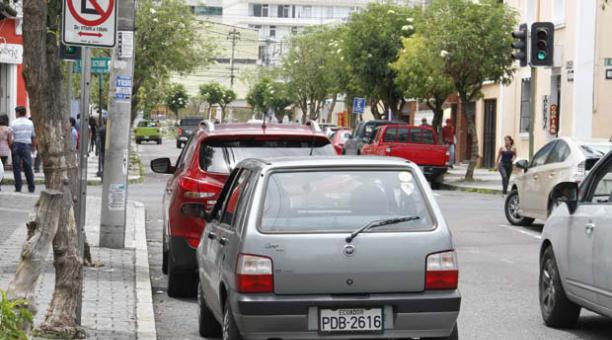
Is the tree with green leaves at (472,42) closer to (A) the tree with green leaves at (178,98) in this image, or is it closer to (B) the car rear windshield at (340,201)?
(B) the car rear windshield at (340,201)

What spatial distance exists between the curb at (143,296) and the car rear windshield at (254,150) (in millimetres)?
1338

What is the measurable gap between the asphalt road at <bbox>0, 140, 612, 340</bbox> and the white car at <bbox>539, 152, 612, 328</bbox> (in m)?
0.27

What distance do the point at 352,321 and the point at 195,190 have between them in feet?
13.8

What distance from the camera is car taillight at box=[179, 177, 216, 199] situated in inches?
451

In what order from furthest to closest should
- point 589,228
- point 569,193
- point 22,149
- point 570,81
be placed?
point 570,81 < point 22,149 < point 569,193 < point 589,228

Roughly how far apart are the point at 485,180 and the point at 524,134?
179 inches

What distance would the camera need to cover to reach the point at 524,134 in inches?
1663

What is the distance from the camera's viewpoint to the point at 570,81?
3744cm

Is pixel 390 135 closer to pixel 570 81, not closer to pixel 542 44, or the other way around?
pixel 570 81

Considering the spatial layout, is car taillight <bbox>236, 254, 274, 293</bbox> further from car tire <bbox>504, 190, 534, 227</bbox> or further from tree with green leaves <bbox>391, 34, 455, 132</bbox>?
tree with green leaves <bbox>391, 34, 455, 132</bbox>

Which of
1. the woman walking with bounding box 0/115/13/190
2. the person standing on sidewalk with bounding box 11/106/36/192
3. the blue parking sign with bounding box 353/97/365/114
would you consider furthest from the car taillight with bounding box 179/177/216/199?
the blue parking sign with bounding box 353/97/365/114

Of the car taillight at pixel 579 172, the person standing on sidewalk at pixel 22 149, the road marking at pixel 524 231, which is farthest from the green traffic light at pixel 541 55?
the person standing on sidewalk at pixel 22 149

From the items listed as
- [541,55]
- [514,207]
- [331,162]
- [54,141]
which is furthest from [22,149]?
[331,162]

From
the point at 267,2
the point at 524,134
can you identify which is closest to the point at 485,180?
the point at 524,134
